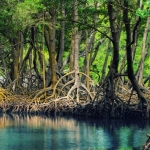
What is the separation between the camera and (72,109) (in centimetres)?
2538

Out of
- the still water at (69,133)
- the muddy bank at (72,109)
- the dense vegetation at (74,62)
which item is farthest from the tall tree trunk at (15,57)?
the still water at (69,133)

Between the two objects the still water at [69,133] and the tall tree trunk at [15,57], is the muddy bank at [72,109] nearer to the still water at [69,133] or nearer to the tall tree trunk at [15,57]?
the still water at [69,133]

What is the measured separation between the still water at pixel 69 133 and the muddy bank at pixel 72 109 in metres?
0.42

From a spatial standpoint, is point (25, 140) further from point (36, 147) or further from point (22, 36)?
point (22, 36)

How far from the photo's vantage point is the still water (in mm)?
16984

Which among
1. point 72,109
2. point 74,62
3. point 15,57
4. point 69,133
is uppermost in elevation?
point 15,57

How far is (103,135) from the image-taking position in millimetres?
19516

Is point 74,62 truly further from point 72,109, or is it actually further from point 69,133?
point 69,133

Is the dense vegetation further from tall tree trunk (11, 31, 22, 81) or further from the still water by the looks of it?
the still water

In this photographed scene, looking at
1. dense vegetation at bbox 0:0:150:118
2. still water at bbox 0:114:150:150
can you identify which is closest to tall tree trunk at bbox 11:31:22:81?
dense vegetation at bbox 0:0:150:118

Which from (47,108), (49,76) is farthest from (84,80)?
(47,108)

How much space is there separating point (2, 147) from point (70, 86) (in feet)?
33.6

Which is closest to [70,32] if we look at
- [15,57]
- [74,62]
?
[15,57]

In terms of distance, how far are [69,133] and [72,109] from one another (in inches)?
222
